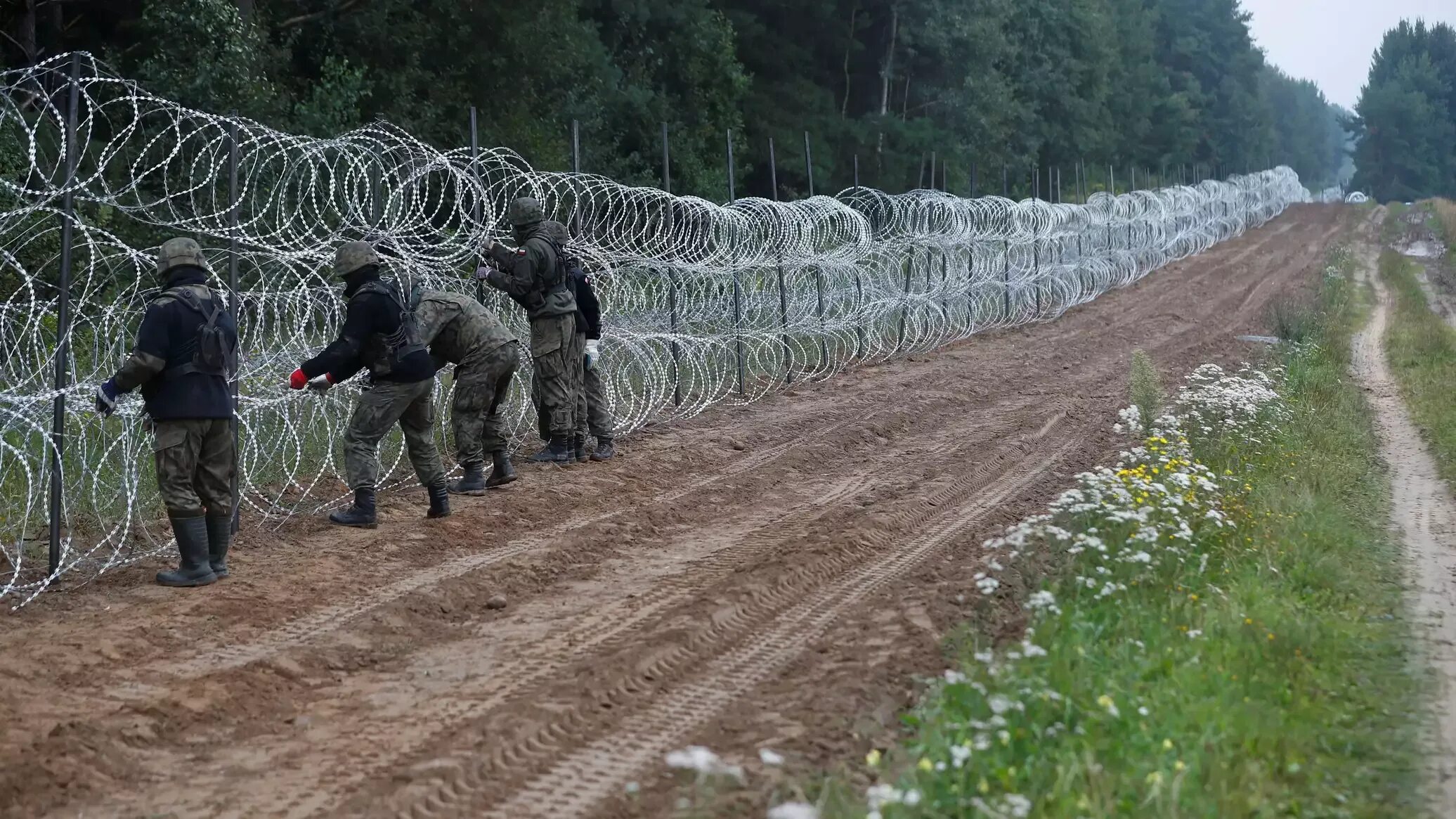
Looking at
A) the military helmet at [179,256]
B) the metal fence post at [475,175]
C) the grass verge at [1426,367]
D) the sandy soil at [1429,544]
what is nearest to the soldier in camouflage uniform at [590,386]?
the metal fence post at [475,175]

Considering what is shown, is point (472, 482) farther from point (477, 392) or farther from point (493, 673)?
point (493, 673)

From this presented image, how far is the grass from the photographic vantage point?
4512 mm

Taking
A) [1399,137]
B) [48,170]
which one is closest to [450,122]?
[48,170]

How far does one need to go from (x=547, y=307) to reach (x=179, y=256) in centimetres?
373

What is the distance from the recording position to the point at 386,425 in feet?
29.1

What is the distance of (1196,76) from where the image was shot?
81.5 m

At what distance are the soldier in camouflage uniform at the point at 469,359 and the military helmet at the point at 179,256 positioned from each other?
214 cm

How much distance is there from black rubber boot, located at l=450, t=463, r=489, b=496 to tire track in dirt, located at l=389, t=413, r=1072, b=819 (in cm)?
227

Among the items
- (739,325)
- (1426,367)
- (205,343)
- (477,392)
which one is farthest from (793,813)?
(1426,367)

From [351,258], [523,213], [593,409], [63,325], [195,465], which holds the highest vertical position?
[523,213]

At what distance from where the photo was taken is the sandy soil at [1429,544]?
5426 mm

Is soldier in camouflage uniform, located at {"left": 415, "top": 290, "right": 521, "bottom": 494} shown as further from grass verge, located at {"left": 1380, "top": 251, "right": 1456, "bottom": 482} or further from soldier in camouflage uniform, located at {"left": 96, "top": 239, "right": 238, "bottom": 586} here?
grass verge, located at {"left": 1380, "top": 251, "right": 1456, "bottom": 482}

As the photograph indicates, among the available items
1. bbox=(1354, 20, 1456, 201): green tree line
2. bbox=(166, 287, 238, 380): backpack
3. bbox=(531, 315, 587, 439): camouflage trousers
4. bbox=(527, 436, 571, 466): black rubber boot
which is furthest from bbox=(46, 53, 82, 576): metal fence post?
bbox=(1354, 20, 1456, 201): green tree line

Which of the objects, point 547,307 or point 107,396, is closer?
point 107,396
